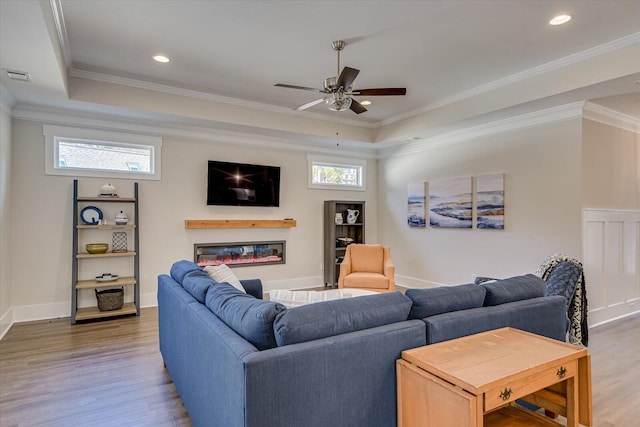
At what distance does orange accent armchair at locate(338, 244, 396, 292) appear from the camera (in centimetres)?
492

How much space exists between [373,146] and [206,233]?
3.37 meters

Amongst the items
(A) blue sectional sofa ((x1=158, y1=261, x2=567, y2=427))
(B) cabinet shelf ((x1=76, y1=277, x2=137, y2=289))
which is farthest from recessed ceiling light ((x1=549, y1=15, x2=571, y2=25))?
(B) cabinet shelf ((x1=76, y1=277, x2=137, y2=289))

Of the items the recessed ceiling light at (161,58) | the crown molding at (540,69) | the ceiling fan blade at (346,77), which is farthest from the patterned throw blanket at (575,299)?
the recessed ceiling light at (161,58)

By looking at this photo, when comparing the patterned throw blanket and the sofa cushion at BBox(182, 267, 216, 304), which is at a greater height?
the sofa cushion at BBox(182, 267, 216, 304)

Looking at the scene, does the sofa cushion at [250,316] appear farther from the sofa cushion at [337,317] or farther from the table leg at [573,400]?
the table leg at [573,400]

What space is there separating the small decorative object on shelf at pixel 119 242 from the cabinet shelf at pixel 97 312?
0.78 meters

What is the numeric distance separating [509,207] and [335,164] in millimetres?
3089

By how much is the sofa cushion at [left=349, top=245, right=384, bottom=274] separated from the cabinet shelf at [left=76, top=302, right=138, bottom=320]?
3121mm

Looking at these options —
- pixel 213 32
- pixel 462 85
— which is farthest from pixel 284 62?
pixel 462 85

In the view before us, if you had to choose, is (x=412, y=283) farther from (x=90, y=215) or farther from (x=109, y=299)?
(x=90, y=215)

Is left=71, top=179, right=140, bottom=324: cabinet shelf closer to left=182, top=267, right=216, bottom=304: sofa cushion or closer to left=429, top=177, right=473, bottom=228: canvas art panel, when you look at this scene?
left=182, top=267, right=216, bottom=304: sofa cushion

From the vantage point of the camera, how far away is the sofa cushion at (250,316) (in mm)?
1595

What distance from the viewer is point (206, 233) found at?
18.0 ft

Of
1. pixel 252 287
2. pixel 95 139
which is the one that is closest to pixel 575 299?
pixel 252 287
